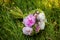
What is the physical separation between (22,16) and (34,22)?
12 centimetres

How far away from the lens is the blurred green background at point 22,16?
1510 mm

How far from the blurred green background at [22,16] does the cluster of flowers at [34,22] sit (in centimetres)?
3

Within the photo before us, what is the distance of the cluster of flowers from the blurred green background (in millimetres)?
34

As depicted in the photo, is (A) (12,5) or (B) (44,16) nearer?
(B) (44,16)

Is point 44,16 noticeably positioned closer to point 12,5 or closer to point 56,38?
point 56,38

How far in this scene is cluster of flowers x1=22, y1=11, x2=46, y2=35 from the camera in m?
1.50

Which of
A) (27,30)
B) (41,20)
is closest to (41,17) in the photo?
(41,20)

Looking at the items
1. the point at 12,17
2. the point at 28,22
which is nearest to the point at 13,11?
the point at 12,17

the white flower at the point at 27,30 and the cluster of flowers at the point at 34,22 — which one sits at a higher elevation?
the cluster of flowers at the point at 34,22

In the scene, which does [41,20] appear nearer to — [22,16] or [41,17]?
[41,17]

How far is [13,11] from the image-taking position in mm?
1618

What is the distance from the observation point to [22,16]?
159 cm

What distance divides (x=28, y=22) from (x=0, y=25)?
19 cm

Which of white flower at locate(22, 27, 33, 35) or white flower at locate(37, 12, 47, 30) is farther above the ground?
white flower at locate(37, 12, 47, 30)
